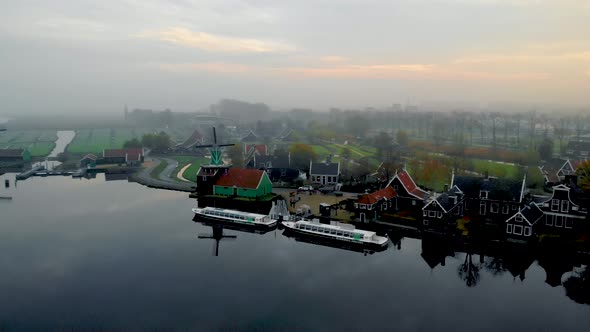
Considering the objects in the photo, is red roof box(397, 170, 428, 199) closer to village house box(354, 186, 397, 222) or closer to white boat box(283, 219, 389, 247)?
village house box(354, 186, 397, 222)

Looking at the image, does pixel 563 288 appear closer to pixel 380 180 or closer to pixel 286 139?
pixel 380 180

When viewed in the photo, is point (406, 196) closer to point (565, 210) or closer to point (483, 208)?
point (483, 208)

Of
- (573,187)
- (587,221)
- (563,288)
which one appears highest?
(573,187)

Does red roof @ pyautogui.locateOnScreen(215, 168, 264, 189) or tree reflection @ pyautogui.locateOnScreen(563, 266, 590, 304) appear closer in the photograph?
tree reflection @ pyautogui.locateOnScreen(563, 266, 590, 304)

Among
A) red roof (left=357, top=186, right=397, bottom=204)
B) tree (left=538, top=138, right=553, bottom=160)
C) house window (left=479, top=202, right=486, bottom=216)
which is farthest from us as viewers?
tree (left=538, top=138, right=553, bottom=160)

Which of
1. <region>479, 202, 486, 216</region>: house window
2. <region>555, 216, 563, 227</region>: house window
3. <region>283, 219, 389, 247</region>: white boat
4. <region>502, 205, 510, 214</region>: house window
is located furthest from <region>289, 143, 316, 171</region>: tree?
<region>555, 216, 563, 227</region>: house window

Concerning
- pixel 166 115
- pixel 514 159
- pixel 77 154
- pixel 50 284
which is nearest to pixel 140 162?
pixel 77 154
